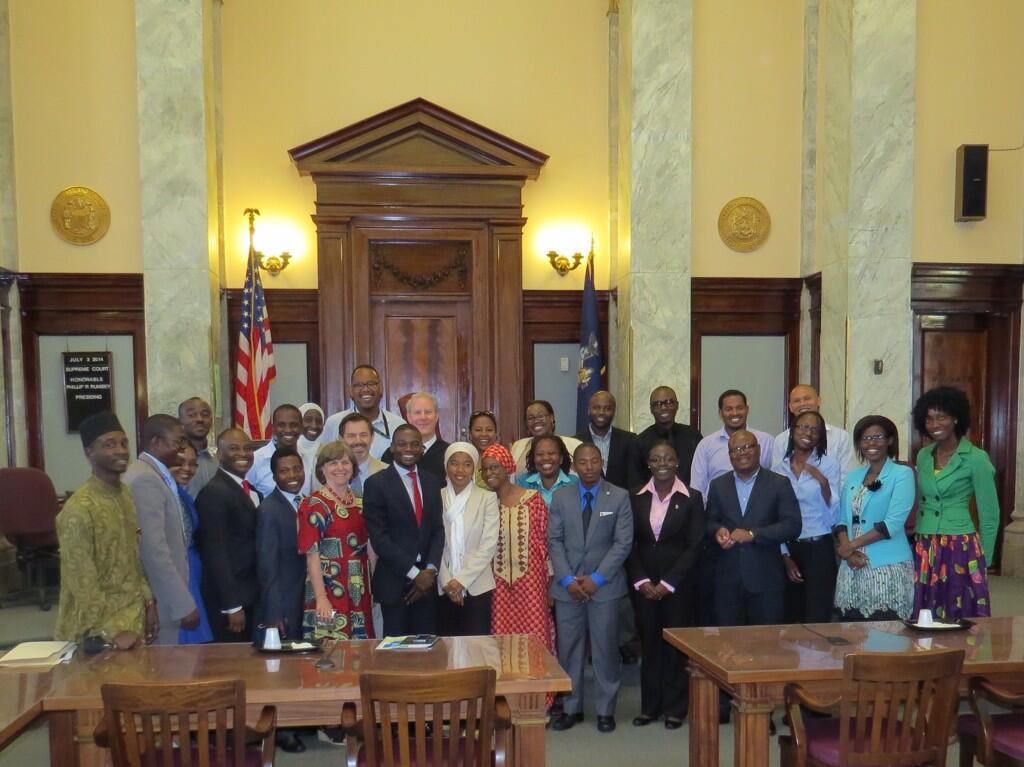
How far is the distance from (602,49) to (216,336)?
4.61 meters

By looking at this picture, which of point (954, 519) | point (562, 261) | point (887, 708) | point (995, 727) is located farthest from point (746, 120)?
point (887, 708)

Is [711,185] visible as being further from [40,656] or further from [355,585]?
[40,656]

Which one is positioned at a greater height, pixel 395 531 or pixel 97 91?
pixel 97 91

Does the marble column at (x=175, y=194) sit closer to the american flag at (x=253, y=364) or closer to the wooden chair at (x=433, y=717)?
the american flag at (x=253, y=364)

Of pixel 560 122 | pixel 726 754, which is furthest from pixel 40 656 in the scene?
pixel 560 122

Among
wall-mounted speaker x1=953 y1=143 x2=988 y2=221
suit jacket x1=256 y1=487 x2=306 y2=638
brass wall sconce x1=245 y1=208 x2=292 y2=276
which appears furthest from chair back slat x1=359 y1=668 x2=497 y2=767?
wall-mounted speaker x1=953 y1=143 x2=988 y2=221

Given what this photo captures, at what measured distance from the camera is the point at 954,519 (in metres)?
4.38

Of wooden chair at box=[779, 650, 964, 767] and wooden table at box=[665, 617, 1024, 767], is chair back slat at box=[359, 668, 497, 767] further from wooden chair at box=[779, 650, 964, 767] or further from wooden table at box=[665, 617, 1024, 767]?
wooden chair at box=[779, 650, 964, 767]

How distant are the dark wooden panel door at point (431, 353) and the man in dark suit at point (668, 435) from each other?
2816 mm

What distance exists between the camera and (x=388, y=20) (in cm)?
820

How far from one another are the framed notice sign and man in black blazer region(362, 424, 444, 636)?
4.46 m

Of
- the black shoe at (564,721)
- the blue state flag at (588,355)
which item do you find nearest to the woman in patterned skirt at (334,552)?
the black shoe at (564,721)

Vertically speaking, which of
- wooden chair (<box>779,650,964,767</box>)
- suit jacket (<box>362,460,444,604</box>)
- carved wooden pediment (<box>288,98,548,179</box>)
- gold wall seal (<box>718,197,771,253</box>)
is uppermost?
carved wooden pediment (<box>288,98,548,179</box>)

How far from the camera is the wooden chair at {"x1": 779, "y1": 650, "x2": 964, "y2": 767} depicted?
2.80 meters
